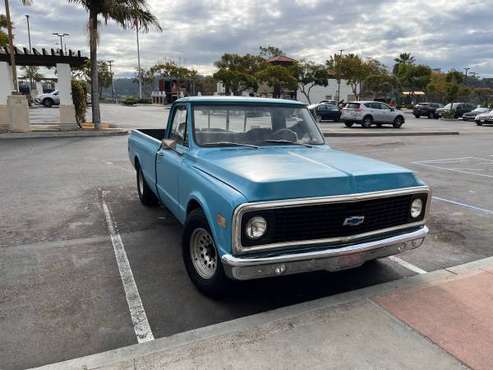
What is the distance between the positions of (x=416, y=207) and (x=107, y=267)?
3324mm

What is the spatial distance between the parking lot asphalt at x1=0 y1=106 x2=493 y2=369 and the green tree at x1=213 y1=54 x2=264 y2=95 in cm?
5193

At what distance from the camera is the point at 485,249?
16.9 feet

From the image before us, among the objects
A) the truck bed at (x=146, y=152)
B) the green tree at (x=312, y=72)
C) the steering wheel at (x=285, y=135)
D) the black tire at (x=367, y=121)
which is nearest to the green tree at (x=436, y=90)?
the green tree at (x=312, y=72)

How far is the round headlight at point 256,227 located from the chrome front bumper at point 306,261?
184 millimetres

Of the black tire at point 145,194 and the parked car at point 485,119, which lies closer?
the black tire at point 145,194

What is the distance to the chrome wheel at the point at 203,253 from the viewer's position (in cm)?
377

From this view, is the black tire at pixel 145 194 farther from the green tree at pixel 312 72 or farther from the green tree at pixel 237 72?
the green tree at pixel 237 72

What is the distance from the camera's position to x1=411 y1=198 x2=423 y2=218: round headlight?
3.87 m

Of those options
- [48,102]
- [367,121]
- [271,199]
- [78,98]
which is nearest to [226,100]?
[271,199]

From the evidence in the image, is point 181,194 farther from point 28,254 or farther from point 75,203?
point 75,203

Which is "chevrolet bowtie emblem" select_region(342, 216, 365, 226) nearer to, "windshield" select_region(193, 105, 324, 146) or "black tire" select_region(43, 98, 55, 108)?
"windshield" select_region(193, 105, 324, 146)

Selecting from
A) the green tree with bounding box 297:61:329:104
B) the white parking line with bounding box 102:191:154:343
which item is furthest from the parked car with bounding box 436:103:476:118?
the white parking line with bounding box 102:191:154:343

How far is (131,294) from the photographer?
12.8 ft

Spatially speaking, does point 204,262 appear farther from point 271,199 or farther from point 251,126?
point 251,126
